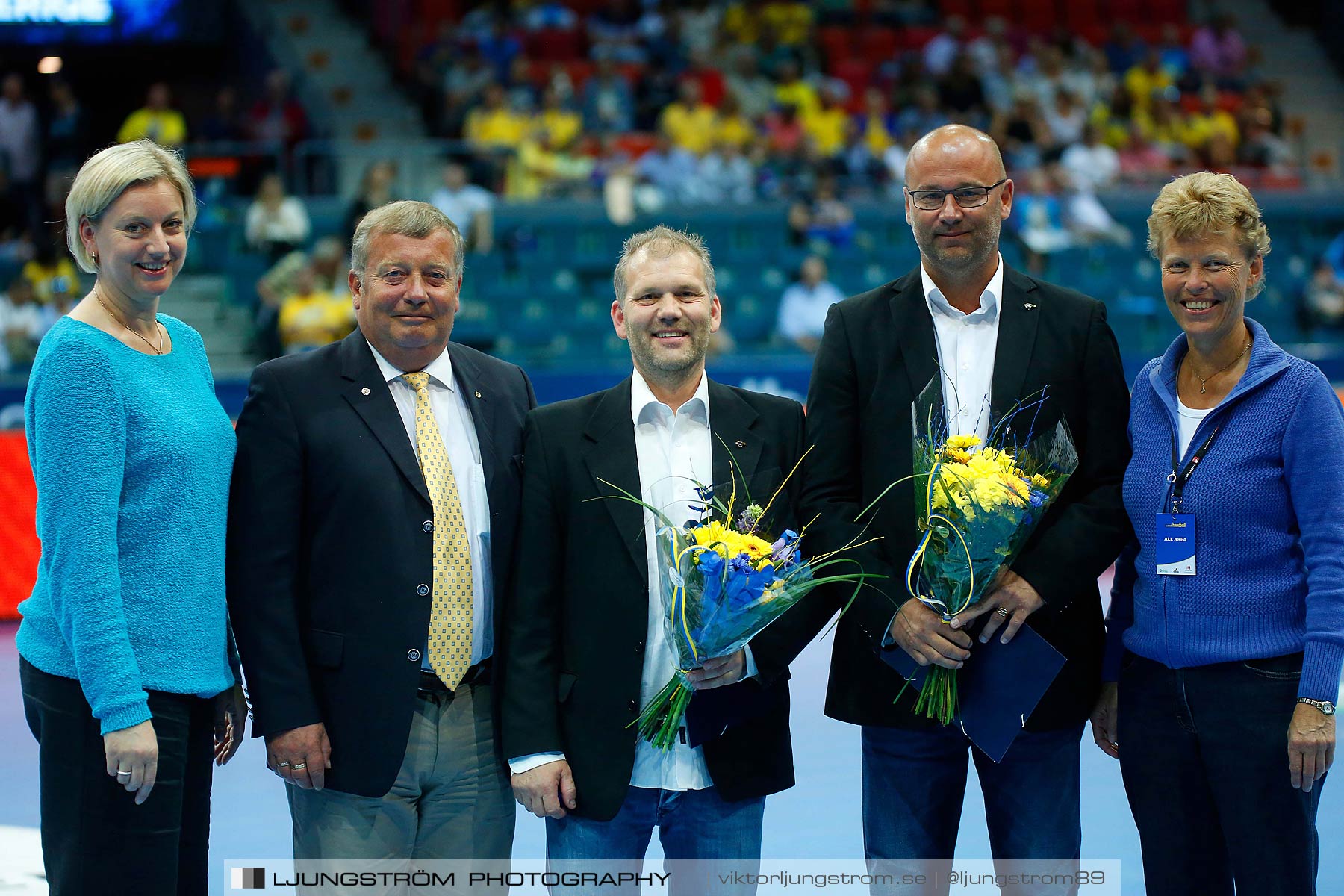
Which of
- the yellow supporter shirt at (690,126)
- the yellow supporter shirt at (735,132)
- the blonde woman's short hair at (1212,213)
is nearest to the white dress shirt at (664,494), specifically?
the blonde woman's short hair at (1212,213)

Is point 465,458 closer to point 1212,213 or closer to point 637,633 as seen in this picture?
point 637,633

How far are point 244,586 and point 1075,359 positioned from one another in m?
1.86

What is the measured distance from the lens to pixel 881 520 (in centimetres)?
301

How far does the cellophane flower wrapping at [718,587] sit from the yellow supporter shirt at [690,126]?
10.5 m

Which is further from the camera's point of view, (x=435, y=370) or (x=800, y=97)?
(x=800, y=97)

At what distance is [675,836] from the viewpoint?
2.87 meters

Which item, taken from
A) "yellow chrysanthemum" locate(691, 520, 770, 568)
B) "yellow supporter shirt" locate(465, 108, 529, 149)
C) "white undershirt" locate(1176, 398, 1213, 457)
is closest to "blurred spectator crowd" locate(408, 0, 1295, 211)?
"yellow supporter shirt" locate(465, 108, 529, 149)

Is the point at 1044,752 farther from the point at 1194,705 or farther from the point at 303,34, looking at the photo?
the point at 303,34

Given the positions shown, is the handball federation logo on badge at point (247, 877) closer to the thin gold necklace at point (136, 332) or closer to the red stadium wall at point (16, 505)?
the thin gold necklace at point (136, 332)

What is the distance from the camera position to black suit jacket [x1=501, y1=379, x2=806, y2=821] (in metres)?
2.80

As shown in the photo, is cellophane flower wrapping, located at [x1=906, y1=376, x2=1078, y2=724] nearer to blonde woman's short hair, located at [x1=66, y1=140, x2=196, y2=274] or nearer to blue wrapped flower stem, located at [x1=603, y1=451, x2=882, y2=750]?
blue wrapped flower stem, located at [x1=603, y1=451, x2=882, y2=750]

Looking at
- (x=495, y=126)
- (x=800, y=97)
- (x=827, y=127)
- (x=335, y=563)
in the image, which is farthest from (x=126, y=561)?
(x=800, y=97)

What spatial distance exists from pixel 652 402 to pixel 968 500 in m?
0.70

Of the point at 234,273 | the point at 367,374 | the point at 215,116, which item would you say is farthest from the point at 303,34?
the point at 367,374
